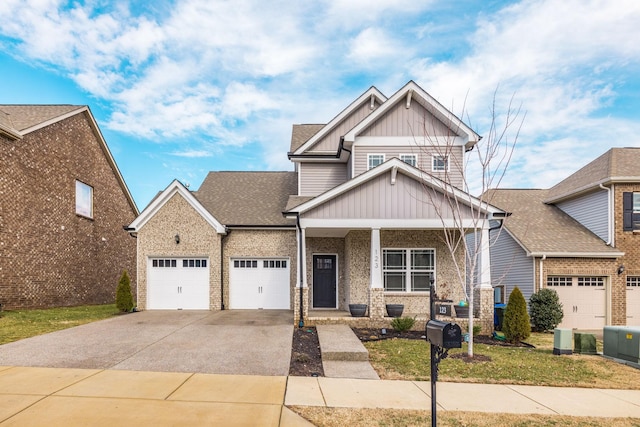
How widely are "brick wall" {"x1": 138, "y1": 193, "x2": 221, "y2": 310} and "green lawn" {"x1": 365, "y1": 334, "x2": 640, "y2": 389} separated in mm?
8561

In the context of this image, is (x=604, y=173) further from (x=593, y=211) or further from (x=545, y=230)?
(x=545, y=230)

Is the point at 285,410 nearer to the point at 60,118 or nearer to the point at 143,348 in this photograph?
the point at 143,348

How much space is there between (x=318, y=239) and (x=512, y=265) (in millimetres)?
8366

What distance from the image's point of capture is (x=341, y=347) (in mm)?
9359

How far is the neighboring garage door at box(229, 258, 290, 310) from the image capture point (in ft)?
57.6

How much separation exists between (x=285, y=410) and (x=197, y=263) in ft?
40.6

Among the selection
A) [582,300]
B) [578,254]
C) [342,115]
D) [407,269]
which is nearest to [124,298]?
[407,269]

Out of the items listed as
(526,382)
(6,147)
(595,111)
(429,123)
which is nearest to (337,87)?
(429,123)

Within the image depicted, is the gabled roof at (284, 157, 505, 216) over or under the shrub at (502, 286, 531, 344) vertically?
over

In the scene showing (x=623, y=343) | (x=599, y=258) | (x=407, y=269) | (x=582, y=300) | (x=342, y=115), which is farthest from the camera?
(x=342, y=115)

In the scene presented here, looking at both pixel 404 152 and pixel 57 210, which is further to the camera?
pixel 57 210

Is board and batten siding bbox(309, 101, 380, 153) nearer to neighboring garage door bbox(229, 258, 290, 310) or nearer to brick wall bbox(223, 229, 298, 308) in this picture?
brick wall bbox(223, 229, 298, 308)

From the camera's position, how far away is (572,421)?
584 cm

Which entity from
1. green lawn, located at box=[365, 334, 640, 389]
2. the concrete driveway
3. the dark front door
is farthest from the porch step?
the dark front door
